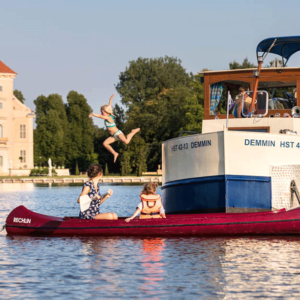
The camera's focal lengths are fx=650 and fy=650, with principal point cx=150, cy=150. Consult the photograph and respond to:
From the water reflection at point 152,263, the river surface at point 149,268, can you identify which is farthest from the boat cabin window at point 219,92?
the water reflection at point 152,263

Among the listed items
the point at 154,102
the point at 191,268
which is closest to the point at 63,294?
the point at 191,268

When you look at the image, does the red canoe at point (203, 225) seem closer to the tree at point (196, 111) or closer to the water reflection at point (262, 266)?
the water reflection at point (262, 266)

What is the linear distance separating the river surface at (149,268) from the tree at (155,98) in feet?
225

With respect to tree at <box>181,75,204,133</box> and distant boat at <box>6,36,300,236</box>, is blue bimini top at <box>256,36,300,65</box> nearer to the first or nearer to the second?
distant boat at <box>6,36,300,236</box>

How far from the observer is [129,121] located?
89.1 meters

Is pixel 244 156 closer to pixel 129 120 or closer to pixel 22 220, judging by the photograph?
pixel 22 220

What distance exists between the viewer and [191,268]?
1209 centimetres

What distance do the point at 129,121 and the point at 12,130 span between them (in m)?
17.4

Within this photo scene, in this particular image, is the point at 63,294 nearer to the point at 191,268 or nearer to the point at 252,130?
the point at 191,268

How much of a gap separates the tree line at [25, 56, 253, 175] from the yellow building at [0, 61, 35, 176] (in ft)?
25.9

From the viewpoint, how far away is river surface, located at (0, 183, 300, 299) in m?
10.1

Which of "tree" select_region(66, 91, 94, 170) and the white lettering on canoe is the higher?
"tree" select_region(66, 91, 94, 170)

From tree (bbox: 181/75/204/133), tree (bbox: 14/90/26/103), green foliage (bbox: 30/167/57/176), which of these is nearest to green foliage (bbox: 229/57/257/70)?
tree (bbox: 181/75/204/133)

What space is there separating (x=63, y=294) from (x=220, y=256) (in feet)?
14.5
